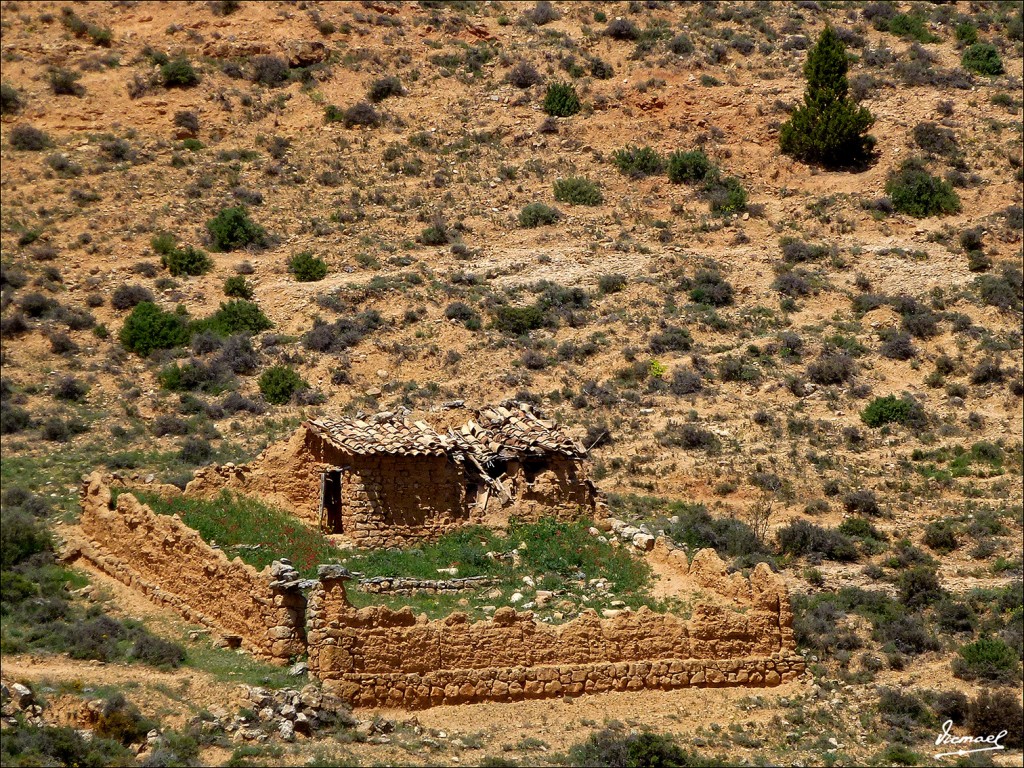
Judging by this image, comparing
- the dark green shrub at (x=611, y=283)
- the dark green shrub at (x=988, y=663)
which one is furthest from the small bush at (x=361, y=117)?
the dark green shrub at (x=988, y=663)

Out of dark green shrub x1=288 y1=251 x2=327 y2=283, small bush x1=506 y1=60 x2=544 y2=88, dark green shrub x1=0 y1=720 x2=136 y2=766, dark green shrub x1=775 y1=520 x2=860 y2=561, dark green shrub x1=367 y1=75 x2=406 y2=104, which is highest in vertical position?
dark green shrub x1=0 y1=720 x2=136 y2=766

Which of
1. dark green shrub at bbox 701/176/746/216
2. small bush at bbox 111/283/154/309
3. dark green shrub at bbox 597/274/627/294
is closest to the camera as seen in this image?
small bush at bbox 111/283/154/309

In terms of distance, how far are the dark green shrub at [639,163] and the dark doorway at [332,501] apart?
2767cm

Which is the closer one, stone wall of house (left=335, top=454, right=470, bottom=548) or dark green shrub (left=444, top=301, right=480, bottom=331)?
stone wall of house (left=335, top=454, right=470, bottom=548)

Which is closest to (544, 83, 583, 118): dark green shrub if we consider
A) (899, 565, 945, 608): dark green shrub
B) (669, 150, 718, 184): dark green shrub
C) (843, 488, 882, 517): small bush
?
(669, 150, 718, 184): dark green shrub

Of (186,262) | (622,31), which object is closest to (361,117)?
(186,262)

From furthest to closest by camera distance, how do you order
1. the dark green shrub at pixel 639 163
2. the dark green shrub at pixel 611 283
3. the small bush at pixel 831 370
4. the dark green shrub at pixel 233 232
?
the dark green shrub at pixel 639 163 → the dark green shrub at pixel 233 232 → the dark green shrub at pixel 611 283 → the small bush at pixel 831 370

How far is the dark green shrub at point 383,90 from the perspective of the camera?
5684 centimetres

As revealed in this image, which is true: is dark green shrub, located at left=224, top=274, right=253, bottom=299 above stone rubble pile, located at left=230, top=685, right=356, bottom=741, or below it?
below

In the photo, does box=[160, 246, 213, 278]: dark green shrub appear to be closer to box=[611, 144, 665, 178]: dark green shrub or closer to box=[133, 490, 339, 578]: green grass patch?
box=[611, 144, 665, 178]: dark green shrub

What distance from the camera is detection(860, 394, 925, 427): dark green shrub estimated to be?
128 ft

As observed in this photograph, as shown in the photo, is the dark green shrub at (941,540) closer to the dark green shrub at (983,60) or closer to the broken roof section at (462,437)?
the broken roof section at (462,437)

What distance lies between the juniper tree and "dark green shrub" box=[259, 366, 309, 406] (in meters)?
20.6

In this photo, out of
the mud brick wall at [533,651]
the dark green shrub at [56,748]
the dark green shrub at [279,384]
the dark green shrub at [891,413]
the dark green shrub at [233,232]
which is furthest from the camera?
the dark green shrub at [233,232]
